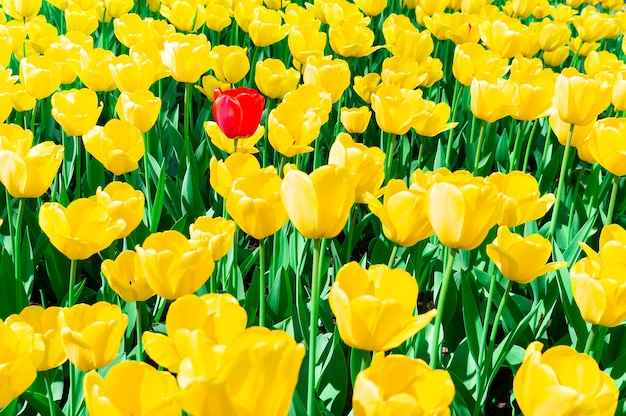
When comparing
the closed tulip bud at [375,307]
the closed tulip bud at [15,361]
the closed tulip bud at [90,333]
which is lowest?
the closed tulip bud at [90,333]

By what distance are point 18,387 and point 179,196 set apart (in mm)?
1541

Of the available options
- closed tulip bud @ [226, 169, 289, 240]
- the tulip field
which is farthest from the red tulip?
closed tulip bud @ [226, 169, 289, 240]

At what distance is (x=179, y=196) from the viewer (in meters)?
2.51

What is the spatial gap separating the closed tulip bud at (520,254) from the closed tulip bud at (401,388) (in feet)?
1.90

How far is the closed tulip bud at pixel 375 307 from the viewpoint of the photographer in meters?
1.05

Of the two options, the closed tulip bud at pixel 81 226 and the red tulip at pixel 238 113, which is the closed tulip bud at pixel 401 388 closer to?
the closed tulip bud at pixel 81 226

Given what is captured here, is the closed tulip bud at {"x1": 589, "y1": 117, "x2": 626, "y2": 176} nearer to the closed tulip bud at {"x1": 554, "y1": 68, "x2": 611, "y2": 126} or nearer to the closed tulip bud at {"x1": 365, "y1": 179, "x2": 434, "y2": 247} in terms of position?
the closed tulip bud at {"x1": 554, "y1": 68, "x2": 611, "y2": 126}

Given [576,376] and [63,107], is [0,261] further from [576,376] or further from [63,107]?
[576,376]

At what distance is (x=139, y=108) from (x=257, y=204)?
0.76 meters

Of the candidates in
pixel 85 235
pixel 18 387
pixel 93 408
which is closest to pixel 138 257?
pixel 85 235

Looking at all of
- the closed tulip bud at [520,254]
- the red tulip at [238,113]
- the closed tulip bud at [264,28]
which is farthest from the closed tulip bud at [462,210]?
the closed tulip bud at [264,28]

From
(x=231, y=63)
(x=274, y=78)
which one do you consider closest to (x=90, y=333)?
(x=274, y=78)

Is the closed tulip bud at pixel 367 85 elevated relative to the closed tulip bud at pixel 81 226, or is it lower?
lower

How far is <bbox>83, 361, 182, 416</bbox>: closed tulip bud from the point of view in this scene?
2.83 ft
